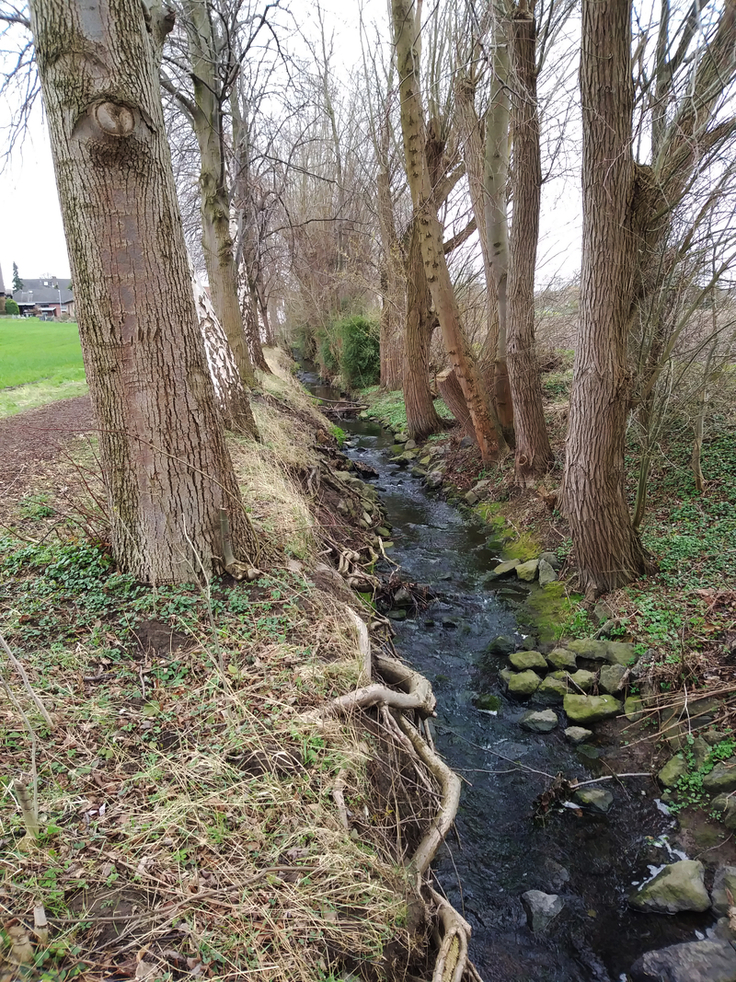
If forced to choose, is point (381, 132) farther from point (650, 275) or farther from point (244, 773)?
point (244, 773)

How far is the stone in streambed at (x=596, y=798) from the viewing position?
11.8 feet

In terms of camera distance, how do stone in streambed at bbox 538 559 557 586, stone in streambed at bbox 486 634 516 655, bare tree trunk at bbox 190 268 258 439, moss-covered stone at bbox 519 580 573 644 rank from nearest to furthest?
stone in streambed at bbox 486 634 516 655
moss-covered stone at bbox 519 580 573 644
stone in streambed at bbox 538 559 557 586
bare tree trunk at bbox 190 268 258 439

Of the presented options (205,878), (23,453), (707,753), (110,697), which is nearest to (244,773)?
(205,878)

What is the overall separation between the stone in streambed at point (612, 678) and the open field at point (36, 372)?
10.4 m

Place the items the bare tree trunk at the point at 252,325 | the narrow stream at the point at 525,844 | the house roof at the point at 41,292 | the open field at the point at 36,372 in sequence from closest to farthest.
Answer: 1. the narrow stream at the point at 525,844
2. the open field at the point at 36,372
3. the bare tree trunk at the point at 252,325
4. the house roof at the point at 41,292

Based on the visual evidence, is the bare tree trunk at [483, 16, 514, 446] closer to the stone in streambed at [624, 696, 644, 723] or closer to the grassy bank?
the stone in streambed at [624, 696, 644, 723]

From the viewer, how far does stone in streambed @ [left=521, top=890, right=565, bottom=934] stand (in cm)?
297

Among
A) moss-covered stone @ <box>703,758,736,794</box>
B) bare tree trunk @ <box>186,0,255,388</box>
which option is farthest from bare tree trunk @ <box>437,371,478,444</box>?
moss-covered stone @ <box>703,758,736,794</box>

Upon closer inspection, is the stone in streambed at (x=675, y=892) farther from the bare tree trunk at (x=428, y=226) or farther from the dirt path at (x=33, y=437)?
the bare tree trunk at (x=428, y=226)

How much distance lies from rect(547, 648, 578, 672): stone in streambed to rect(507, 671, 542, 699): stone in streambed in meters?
0.23

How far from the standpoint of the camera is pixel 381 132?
1089cm

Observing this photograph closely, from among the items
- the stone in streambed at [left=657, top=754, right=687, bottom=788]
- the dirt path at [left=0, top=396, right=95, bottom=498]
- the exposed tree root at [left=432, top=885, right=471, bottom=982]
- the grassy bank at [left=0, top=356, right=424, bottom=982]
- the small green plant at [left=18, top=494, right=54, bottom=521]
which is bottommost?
the stone in streambed at [left=657, top=754, right=687, bottom=788]

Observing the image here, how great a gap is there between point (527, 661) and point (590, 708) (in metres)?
0.74

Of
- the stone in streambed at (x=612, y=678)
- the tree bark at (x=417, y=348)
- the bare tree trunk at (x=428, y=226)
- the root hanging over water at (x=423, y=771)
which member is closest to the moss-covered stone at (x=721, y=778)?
the stone in streambed at (x=612, y=678)
